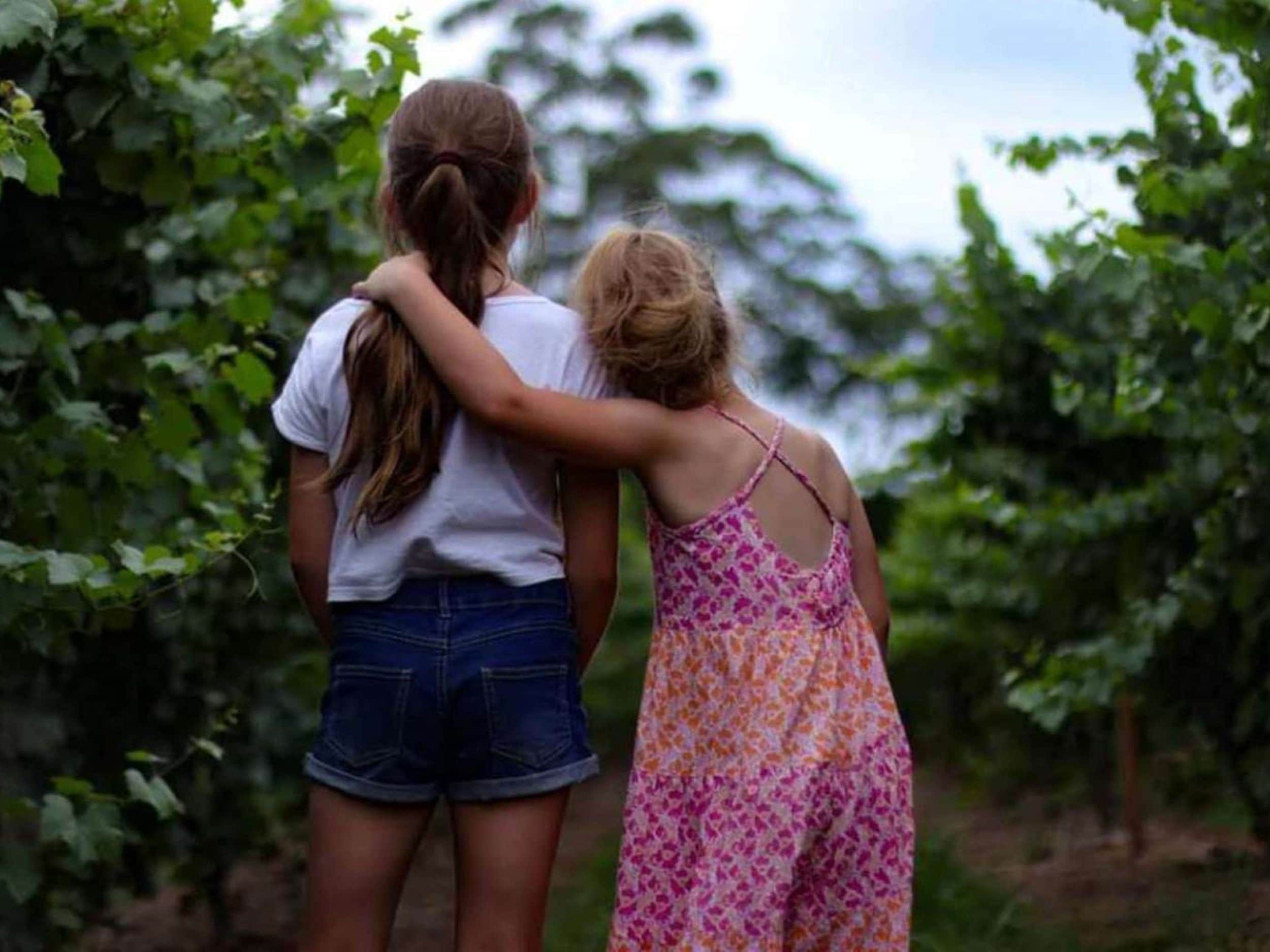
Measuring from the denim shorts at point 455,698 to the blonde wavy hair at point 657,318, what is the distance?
0.34 m

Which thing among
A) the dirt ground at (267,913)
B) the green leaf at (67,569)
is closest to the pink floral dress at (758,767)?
the green leaf at (67,569)

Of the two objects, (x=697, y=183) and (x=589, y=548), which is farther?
(x=697, y=183)

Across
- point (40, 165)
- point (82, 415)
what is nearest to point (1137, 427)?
point (82, 415)

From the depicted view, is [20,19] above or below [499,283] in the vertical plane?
above

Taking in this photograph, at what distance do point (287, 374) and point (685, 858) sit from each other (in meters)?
2.11

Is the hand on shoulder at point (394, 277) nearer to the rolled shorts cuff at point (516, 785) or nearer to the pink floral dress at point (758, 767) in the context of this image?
the pink floral dress at point (758, 767)

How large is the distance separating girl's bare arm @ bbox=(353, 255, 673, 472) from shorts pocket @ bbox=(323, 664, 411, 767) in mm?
356

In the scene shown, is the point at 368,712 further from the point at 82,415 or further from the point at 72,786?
the point at 82,415

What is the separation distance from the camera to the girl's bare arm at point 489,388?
10.3 ft

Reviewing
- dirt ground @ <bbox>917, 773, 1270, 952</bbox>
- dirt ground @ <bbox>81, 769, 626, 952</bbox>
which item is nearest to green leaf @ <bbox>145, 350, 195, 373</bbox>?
dirt ground @ <bbox>81, 769, 626, 952</bbox>

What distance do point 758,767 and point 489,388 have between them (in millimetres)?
641

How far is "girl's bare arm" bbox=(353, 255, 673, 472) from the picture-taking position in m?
3.13

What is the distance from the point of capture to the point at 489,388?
312 cm

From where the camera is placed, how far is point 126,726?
16.9 ft
